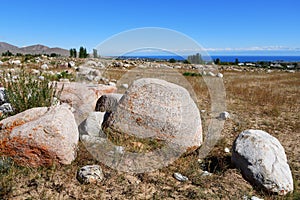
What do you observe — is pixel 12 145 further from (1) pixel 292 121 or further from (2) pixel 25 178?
(1) pixel 292 121

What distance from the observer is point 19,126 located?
3.59 metres

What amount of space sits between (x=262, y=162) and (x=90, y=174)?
2489 mm

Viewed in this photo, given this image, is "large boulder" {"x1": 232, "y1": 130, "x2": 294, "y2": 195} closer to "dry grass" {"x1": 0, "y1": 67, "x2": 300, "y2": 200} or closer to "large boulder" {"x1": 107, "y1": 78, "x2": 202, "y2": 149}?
"dry grass" {"x1": 0, "y1": 67, "x2": 300, "y2": 200}

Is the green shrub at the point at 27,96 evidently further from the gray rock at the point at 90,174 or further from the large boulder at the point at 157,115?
the gray rock at the point at 90,174

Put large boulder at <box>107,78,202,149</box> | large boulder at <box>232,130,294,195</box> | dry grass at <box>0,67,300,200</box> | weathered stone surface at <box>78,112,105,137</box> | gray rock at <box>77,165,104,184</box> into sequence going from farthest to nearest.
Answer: weathered stone surface at <box>78,112,105,137</box> < large boulder at <box>107,78,202,149</box> < large boulder at <box>232,130,294,195</box> < gray rock at <box>77,165,104,184</box> < dry grass at <box>0,67,300,200</box>

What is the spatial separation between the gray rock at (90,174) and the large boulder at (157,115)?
945 millimetres

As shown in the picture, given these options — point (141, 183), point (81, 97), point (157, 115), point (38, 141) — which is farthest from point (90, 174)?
point (81, 97)

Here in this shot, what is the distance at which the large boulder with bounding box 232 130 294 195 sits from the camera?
11.2ft

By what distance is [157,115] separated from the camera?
406 centimetres

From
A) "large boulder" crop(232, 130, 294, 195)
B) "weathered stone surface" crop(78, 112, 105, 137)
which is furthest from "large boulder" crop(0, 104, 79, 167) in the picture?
"large boulder" crop(232, 130, 294, 195)

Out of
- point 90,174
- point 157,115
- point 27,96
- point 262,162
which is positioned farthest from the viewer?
point 27,96

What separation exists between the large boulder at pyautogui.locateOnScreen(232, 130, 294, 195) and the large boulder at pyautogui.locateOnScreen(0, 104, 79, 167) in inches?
105

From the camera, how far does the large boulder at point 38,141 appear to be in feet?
11.2

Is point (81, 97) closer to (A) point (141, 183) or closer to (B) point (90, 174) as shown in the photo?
(B) point (90, 174)
